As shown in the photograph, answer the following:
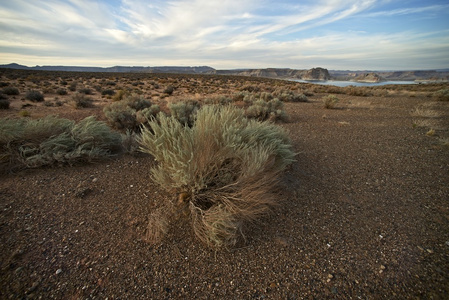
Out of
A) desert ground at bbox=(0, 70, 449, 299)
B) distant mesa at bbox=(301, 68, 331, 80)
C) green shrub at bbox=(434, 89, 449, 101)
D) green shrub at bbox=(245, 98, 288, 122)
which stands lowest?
desert ground at bbox=(0, 70, 449, 299)

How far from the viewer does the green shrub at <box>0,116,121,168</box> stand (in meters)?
3.34

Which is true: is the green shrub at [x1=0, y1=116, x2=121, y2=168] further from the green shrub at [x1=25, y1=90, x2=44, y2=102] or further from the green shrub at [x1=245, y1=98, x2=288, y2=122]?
the green shrub at [x1=25, y1=90, x2=44, y2=102]

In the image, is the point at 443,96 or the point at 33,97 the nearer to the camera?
the point at 33,97

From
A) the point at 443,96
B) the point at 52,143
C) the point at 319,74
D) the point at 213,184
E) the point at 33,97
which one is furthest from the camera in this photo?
the point at 319,74

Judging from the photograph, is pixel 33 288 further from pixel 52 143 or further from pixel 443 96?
pixel 443 96

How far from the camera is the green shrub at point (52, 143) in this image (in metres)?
3.34

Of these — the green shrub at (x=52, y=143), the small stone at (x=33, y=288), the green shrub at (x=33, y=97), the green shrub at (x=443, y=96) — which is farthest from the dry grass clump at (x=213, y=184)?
the green shrub at (x=443, y=96)

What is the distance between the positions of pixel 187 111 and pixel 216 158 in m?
4.76

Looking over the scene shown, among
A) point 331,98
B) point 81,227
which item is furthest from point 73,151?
point 331,98

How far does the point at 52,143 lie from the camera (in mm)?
3566

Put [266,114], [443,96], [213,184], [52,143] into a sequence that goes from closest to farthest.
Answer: [213,184], [52,143], [266,114], [443,96]

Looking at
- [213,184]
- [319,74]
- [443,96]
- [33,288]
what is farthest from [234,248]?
[319,74]

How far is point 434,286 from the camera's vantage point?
173 cm

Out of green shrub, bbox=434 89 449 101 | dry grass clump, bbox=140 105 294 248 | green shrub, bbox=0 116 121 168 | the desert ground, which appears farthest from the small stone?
green shrub, bbox=434 89 449 101
